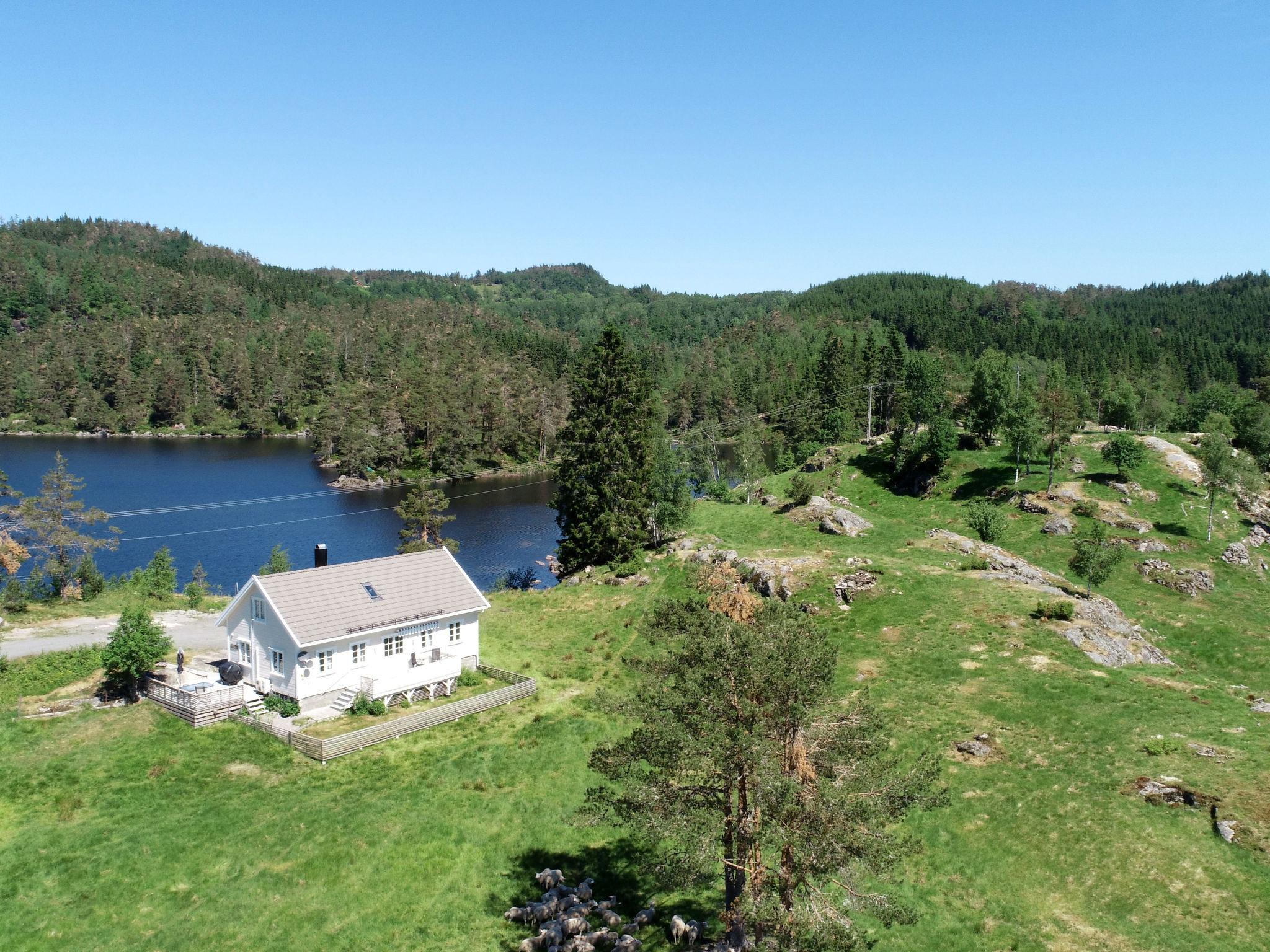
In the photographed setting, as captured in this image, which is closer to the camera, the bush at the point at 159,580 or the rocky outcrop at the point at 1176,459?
the bush at the point at 159,580

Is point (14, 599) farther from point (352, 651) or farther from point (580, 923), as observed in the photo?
point (580, 923)

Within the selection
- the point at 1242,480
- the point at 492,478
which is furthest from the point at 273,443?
the point at 1242,480

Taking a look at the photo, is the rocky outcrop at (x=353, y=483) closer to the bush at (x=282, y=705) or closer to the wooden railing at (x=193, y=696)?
the wooden railing at (x=193, y=696)

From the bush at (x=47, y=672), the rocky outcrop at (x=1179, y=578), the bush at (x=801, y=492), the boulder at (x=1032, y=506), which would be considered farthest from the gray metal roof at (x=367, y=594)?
the boulder at (x=1032, y=506)

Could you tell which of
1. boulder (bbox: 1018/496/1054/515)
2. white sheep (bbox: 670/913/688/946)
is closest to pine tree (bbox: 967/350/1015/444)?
boulder (bbox: 1018/496/1054/515)

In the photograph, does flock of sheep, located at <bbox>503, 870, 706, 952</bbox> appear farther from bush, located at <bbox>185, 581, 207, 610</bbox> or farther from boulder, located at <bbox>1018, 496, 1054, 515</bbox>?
boulder, located at <bbox>1018, 496, 1054, 515</bbox>

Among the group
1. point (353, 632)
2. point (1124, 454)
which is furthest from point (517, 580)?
point (1124, 454)

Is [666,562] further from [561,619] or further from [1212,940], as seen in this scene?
[1212,940]

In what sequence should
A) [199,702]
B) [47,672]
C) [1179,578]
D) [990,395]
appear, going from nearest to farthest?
[199,702] < [47,672] < [1179,578] < [990,395]
